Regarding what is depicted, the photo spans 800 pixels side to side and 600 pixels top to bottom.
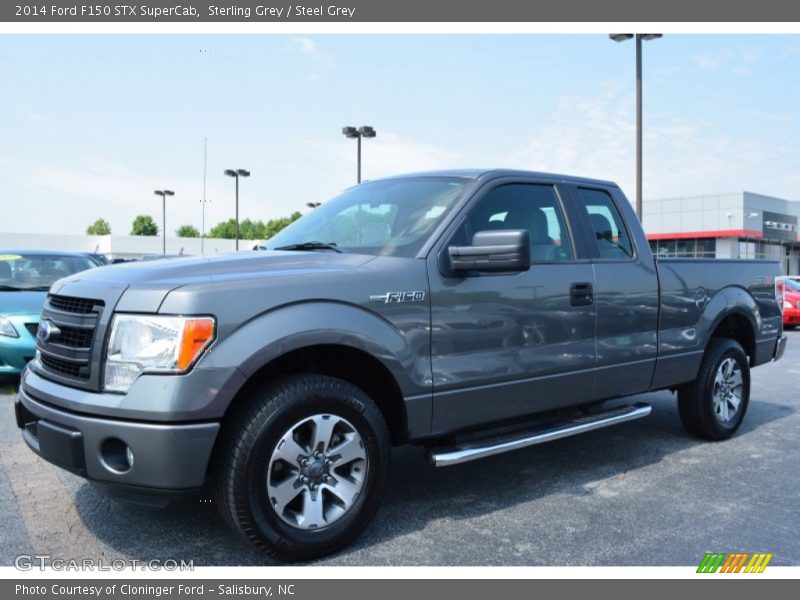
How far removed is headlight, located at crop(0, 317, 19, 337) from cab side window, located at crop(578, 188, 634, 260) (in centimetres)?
585

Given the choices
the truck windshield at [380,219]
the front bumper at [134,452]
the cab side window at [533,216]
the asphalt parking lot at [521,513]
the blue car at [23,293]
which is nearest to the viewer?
the front bumper at [134,452]

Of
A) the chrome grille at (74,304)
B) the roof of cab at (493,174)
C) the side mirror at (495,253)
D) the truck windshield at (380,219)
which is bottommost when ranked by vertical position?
the chrome grille at (74,304)

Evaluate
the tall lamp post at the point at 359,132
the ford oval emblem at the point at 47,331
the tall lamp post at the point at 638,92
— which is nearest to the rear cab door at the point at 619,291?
the ford oval emblem at the point at 47,331

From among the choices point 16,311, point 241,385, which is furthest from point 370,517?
point 16,311

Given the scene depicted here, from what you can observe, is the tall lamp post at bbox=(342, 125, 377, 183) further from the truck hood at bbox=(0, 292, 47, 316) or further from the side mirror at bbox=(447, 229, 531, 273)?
the side mirror at bbox=(447, 229, 531, 273)

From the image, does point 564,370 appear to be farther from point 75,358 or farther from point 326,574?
point 75,358

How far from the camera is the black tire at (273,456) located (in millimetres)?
3059

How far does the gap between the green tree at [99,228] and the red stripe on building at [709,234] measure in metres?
117

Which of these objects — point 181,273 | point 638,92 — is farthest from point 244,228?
point 181,273

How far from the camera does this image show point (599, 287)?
4.55 meters

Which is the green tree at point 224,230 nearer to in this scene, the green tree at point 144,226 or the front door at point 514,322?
the green tree at point 144,226

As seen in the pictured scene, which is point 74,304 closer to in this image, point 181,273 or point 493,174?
point 181,273

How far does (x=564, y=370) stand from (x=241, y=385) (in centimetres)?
212

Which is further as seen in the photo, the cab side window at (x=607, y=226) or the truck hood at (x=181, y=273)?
the cab side window at (x=607, y=226)
